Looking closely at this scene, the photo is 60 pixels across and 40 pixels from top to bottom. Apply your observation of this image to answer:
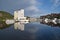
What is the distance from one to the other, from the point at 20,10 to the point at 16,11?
166 inches

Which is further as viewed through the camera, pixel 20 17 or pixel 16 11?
pixel 16 11

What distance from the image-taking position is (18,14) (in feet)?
357

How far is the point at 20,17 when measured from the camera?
100000mm

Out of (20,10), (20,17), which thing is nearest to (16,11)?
(20,10)

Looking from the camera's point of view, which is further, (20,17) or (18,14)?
(18,14)

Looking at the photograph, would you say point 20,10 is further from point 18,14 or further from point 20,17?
point 20,17

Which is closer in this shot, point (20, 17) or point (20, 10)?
point (20, 17)

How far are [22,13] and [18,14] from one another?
12.9ft

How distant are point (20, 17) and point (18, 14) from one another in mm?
9402

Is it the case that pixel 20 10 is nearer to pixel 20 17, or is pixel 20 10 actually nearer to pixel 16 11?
pixel 16 11

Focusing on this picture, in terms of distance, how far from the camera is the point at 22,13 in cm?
10631

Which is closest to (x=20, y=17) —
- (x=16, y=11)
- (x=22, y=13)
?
(x=22, y=13)

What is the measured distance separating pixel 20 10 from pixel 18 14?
3791 mm

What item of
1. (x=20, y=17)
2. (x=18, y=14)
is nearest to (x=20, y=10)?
(x=18, y=14)
